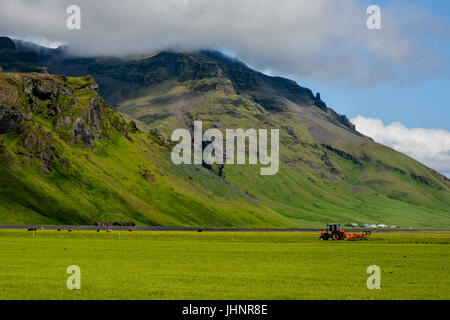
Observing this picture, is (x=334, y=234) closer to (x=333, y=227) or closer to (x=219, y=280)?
(x=333, y=227)

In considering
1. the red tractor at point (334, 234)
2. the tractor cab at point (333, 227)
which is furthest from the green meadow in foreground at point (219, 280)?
the tractor cab at point (333, 227)

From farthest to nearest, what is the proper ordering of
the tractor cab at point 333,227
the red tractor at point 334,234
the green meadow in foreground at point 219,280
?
the tractor cab at point 333,227 → the red tractor at point 334,234 → the green meadow in foreground at point 219,280

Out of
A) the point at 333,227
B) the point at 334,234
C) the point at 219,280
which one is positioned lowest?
the point at 219,280

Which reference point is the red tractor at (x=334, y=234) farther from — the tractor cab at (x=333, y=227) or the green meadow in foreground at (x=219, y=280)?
the green meadow in foreground at (x=219, y=280)

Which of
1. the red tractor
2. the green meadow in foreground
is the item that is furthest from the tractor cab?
the green meadow in foreground

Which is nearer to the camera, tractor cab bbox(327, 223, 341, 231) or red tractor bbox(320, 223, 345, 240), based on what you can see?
red tractor bbox(320, 223, 345, 240)

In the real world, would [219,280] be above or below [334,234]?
below

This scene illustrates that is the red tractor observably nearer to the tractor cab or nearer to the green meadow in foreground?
Answer: the tractor cab

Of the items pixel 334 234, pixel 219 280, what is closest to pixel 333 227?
pixel 334 234

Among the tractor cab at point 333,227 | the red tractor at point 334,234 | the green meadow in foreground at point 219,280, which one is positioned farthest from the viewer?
the tractor cab at point 333,227

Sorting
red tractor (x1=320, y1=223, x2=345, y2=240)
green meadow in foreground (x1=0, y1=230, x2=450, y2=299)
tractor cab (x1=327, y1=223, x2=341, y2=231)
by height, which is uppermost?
tractor cab (x1=327, y1=223, x2=341, y2=231)

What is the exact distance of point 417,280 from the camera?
33.2 m
